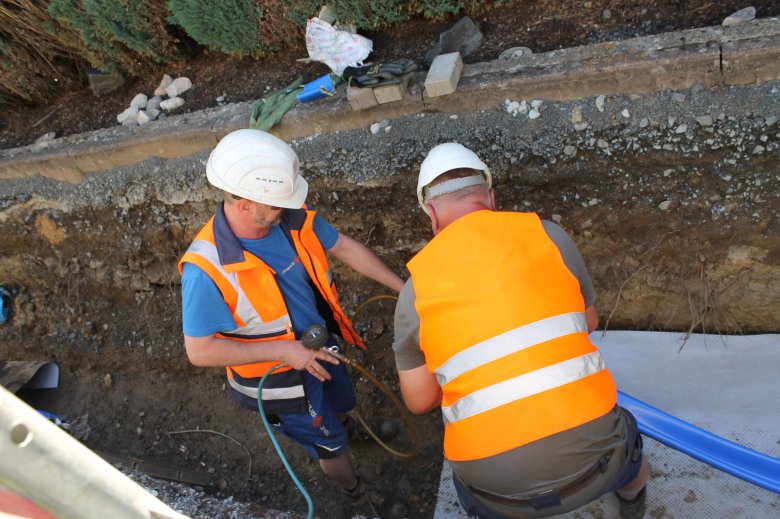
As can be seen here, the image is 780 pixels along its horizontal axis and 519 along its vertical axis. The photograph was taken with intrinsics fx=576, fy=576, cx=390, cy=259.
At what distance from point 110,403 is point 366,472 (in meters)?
2.29

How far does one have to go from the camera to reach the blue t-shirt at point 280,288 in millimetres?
2246

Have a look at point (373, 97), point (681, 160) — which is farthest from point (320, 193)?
point (681, 160)

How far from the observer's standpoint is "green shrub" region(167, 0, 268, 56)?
395 centimetres

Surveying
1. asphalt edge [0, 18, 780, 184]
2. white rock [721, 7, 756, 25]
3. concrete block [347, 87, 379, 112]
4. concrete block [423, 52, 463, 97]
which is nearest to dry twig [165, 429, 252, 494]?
asphalt edge [0, 18, 780, 184]

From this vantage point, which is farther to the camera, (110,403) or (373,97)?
(110,403)

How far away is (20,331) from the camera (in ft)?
16.2

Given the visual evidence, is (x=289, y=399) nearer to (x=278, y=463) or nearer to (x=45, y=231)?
(x=278, y=463)

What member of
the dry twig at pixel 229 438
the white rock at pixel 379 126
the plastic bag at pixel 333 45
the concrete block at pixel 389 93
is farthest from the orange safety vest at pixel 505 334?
the dry twig at pixel 229 438

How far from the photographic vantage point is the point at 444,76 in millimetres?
3104

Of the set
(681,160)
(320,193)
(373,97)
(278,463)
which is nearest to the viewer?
(681,160)

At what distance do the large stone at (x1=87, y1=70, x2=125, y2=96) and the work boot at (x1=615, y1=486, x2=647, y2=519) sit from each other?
476 centimetres

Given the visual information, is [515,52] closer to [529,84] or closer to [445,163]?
[529,84]

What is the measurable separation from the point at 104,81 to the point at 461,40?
10.3ft

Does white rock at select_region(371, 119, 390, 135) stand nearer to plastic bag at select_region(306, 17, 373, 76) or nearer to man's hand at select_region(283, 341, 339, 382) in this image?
plastic bag at select_region(306, 17, 373, 76)
